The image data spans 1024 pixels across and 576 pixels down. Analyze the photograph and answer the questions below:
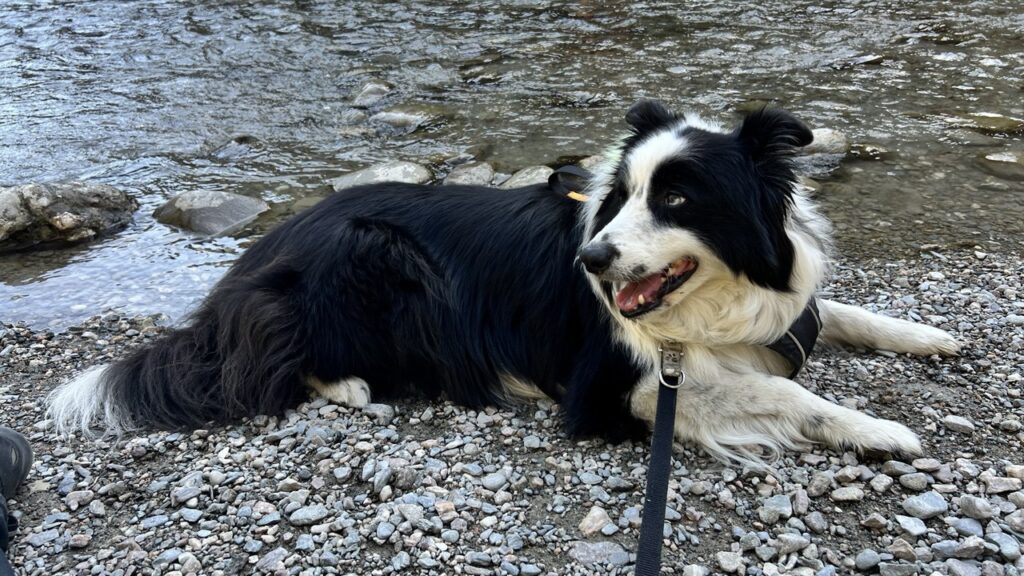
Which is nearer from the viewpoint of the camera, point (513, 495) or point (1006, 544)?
point (1006, 544)

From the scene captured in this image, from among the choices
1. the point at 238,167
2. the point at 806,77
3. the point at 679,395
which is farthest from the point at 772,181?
the point at 806,77

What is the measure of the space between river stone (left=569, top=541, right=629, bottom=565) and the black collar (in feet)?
3.66

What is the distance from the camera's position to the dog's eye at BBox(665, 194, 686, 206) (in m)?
2.92

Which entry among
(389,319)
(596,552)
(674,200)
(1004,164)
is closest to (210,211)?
(389,319)

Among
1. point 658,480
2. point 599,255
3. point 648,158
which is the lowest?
point 658,480

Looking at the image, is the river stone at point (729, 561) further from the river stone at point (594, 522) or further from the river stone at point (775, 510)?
the river stone at point (594, 522)

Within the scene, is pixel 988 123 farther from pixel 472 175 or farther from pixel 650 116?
pixel 650 116

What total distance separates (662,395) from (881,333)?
1.53 metres

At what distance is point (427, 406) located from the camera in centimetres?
374

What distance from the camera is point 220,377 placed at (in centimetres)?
369

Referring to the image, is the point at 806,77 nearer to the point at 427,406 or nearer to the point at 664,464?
the point at 427,406

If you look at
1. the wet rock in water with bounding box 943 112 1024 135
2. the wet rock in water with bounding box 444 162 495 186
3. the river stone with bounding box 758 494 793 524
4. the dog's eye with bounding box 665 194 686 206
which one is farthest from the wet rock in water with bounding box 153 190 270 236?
the wet rock in water with bounding box 943 112 1024 135

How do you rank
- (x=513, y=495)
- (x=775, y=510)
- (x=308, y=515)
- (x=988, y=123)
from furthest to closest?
(x=988, y=123)
(x=513, y=495)
(x=308, y=515)
(x=775, y=510)

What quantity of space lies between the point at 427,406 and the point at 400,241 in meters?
0.80
